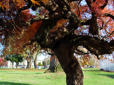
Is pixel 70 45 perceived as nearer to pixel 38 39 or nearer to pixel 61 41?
pixel 61 41

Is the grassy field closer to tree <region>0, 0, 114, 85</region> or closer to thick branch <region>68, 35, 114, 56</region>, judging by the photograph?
tree <region>0, 0, 114, 85</region>

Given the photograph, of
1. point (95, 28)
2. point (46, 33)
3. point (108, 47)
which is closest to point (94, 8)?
point (95, 28)

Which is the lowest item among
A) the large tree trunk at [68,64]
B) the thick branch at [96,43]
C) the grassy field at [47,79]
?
the grassy field at [47,79]

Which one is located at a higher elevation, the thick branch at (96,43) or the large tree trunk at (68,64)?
the thick branch at (96,43)

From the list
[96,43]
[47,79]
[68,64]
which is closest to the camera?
[96,43]

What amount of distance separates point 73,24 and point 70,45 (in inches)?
45.9

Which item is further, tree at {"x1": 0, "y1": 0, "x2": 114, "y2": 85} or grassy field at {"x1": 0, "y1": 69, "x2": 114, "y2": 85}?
grassy field at {"x1": 0, "y1": 69, "x2": 114, "y2": 85}

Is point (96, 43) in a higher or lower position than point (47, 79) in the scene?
higher

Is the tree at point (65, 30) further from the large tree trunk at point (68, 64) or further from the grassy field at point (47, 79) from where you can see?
the grassy field at point (47, 79)

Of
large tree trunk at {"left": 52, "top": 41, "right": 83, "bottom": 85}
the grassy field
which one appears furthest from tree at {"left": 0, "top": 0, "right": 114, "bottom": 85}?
the grassy field

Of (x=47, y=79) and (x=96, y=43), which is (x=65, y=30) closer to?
(x=96, y=43)

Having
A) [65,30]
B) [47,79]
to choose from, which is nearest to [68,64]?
[65,30]

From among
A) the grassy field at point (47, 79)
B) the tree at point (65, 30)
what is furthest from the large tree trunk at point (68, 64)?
the grassy field at point (47, 79)

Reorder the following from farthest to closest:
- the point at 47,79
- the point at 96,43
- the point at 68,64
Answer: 1. the point at 47,79
2. the point at 68,64
3. the point at 96,43
